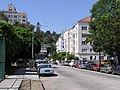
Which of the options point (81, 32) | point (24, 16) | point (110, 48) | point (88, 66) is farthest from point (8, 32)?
point (24, 16)

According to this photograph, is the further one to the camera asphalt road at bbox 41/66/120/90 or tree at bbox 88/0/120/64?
tree at bbox 88/0/120/64

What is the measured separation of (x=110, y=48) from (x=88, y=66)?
438 inches

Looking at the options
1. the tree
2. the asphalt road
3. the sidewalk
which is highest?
the tree

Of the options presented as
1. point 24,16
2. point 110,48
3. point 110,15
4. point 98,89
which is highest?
point 24,16

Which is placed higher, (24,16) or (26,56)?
(24,16)

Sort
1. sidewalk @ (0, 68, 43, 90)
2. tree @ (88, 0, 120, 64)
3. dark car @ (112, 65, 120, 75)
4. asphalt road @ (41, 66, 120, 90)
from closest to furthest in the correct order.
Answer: sidewalk @ (0, 68, 43, 90) → asphalt road @ (41, 66, 120, 90) → dark car @ (112, 65, 120, 75) → tree @ (88, 0, 120, 64)

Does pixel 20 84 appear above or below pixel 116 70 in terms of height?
below

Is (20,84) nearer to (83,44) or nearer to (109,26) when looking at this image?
(109,26)

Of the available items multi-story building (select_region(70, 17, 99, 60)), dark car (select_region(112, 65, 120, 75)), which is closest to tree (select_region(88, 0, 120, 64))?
dark car (select_region(112, 65, 120, 75))

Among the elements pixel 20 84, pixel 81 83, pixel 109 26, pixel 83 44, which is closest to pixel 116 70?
pixel 109 26

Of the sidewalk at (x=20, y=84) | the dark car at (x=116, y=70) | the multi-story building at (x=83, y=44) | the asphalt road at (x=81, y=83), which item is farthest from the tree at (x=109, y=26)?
the multi-story building at (x=83, y=44)

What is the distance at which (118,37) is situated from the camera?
5097 cm

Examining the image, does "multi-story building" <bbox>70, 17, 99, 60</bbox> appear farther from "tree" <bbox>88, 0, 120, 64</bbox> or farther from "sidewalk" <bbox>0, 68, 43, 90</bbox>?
"sidewalk" <bbox>0, 68, 43, 90</bbox>

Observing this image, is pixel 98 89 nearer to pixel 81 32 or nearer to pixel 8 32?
pixel 8 32
